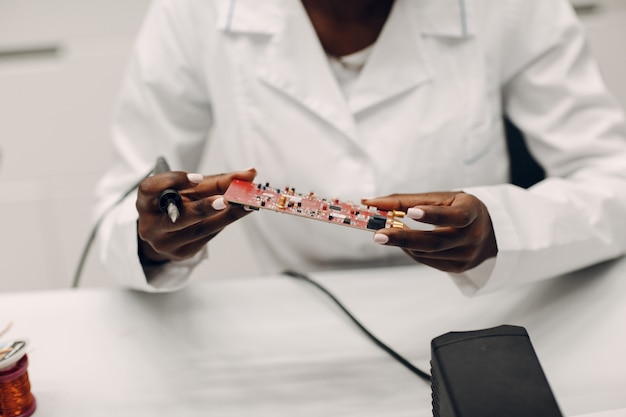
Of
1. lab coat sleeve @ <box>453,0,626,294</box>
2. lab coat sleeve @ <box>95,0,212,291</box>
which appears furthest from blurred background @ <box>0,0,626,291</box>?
lab coat sleeve @ <box>453,0,626,294</box>

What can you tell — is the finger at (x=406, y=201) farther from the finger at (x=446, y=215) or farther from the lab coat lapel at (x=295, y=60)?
the lab coat lapel at (x=295, y=60)

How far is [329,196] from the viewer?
0.84 meters

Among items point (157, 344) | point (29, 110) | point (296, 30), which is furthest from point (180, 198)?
point (29, 110)

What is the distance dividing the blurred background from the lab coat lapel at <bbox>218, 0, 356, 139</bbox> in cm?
62

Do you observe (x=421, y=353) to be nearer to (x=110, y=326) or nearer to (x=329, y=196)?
(x=329, y=196)

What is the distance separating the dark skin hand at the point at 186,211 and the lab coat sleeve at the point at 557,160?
0.27 m

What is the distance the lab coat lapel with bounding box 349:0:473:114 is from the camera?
83 cm

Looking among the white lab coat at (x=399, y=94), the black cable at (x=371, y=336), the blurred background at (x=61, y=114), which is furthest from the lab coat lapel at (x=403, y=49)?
the blurred background at (x=61, y=114)

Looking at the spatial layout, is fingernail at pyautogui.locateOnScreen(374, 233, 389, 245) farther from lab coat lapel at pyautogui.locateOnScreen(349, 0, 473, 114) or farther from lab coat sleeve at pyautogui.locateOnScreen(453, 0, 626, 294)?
lab coat lapel at pyautogui.locateOnScreen(349, 0, 473, 114)

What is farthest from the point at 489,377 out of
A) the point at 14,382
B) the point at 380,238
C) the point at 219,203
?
the point at 14,382

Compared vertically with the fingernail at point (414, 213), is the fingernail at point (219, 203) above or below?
above

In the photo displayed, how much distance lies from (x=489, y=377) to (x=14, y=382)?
422mm

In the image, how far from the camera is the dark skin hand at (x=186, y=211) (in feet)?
1.91

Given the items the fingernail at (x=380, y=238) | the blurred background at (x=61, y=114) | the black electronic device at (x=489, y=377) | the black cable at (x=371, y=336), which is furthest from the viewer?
the blurred background at (x=61, y=114)
